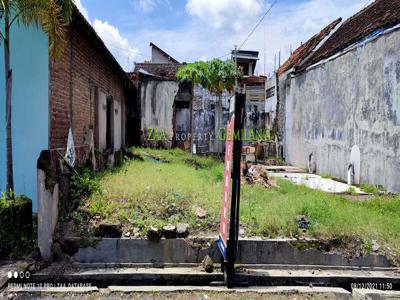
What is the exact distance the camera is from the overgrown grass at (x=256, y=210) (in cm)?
482

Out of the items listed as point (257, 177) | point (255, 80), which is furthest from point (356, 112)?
point (255, 80)

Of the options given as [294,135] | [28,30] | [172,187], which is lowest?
[172,187]

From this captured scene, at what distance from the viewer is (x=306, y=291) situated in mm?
4059

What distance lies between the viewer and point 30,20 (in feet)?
15.8

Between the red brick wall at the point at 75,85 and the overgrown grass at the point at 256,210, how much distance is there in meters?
1.36

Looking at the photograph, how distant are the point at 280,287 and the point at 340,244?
1185 mm

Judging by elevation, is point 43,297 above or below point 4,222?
below

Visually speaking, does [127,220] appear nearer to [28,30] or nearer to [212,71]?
[28,30]

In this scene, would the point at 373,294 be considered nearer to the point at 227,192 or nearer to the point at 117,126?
the point at 227,192

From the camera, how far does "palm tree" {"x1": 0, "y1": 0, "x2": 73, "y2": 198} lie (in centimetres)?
470

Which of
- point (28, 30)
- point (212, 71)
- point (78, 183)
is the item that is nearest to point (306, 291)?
point (78, 183)

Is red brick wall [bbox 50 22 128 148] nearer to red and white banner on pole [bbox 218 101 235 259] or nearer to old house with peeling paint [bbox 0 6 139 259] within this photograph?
old house with peeling paint [bbox 0 6 139 259]

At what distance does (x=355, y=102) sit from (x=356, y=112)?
295 millimetres

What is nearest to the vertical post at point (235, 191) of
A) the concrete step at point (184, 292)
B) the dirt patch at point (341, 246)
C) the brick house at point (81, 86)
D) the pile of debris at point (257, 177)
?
the concrete step at point (184, 292)
